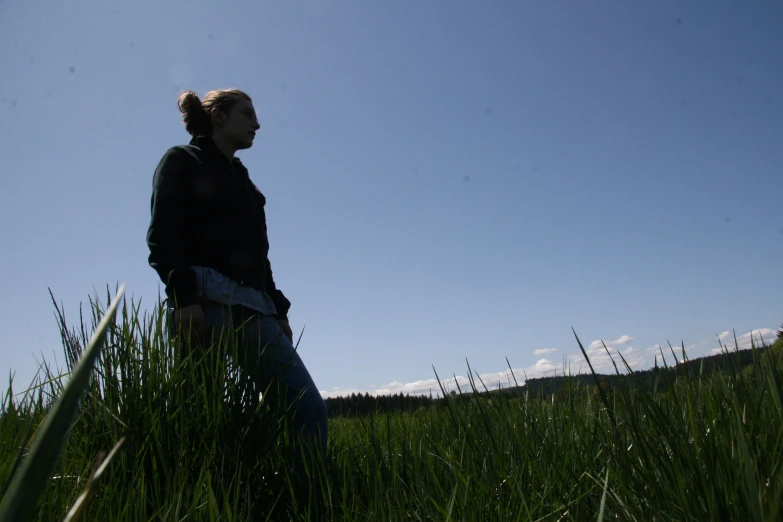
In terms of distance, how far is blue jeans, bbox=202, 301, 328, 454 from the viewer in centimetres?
249

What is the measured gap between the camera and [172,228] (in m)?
2.90

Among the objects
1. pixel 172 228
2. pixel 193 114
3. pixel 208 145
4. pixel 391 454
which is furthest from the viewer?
pixel 193 114

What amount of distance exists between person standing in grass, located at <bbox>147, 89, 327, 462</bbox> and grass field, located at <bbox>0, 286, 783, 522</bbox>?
9.2 inches

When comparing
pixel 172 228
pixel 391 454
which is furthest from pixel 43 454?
pixel 172 228

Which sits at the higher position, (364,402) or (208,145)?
(208,145)

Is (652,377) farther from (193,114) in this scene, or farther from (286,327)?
(193,114)

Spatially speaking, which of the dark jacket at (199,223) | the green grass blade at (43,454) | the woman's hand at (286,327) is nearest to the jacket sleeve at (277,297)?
the woman's hand at (286,327)

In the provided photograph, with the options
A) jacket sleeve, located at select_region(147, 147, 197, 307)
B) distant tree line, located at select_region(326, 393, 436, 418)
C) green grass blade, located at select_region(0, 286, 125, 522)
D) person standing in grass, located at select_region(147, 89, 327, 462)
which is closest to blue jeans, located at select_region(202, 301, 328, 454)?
person standing in grass, located at select_region(147, 89, 327, 462)

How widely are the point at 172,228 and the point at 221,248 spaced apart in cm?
25

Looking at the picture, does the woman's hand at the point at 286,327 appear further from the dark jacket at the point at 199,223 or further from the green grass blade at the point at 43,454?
the green grass blade at the point at 43,454

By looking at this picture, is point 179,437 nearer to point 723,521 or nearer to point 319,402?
point 319,402

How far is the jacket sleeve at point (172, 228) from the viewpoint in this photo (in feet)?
9.07

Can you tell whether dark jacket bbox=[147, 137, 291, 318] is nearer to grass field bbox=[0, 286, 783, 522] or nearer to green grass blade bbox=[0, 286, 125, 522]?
grass field bbox=[0, 286, 783, 522]

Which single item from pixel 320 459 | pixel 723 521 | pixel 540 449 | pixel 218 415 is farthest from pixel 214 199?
pixel 723 521
